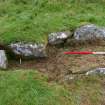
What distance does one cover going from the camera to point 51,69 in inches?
220

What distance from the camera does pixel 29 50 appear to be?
583 centimetres

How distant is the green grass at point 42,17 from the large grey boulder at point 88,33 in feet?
0.86

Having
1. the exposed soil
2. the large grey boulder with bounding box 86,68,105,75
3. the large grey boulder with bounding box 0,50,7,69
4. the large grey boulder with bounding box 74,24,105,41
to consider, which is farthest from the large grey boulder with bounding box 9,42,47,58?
the large grey boulder with bounding box 86,68,105,75

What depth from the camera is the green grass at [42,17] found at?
6203 mm

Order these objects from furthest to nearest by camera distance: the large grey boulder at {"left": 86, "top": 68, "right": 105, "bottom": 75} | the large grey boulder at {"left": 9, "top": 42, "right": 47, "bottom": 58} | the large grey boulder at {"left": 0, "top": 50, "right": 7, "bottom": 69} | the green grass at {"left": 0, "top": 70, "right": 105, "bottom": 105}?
the large grey boulder at {"left": 9, "top": 42, "right": 47, "bottom": 58}
the large grey boulder at {"left": 0, "top": 50, "right": 7, "bottom": 69}
the large grey boulder at {"left": 86, "top": 68, "right": 105, "bottom": 75}
the green grass at {"left": 0, "top": 70, "right": 105, "bottom": 105}

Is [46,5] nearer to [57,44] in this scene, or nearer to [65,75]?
[57,44]

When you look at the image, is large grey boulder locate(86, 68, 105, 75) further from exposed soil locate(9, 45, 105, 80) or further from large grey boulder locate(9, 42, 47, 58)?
large grey boulder locate(9, 42, 47, 58)

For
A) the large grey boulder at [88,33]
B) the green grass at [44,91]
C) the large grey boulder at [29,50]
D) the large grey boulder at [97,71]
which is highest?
the large grey boulder at [88,33]

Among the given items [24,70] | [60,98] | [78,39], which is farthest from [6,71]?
[78,39]

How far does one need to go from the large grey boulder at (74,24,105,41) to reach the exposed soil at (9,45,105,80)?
259 millimetres

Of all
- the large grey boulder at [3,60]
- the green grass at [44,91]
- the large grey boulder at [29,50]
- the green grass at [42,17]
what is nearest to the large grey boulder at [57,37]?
the green grass at [42,17]

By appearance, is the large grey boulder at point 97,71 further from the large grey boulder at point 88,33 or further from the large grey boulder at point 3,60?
the large grey boulder at point 3,60

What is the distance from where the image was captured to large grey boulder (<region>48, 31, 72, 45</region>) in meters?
6.22

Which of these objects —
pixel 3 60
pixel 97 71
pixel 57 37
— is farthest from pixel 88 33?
pixel 3 60
